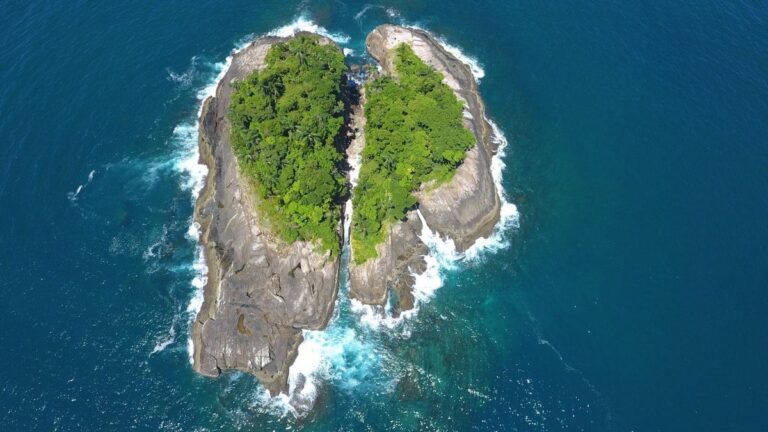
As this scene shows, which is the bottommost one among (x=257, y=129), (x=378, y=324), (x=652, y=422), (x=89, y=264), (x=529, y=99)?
(x=89, y=264)

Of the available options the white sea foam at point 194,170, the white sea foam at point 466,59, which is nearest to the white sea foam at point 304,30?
the white sea foam at point 194,170

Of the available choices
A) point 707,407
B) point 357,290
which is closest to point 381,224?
point 357,290

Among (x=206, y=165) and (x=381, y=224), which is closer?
(x=381, y=224)

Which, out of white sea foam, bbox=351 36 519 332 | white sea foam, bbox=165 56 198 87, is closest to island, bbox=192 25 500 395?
white sea foam, bbox=351 36 519 332

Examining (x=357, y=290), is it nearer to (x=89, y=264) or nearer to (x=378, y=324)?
(x=378, y=324)

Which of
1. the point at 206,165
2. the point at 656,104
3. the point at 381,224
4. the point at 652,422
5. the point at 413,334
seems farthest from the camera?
the point at 656,104

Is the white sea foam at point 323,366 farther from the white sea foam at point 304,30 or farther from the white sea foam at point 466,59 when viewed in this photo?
the white sea foam at point 304,30

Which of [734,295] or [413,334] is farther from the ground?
[734,295]
